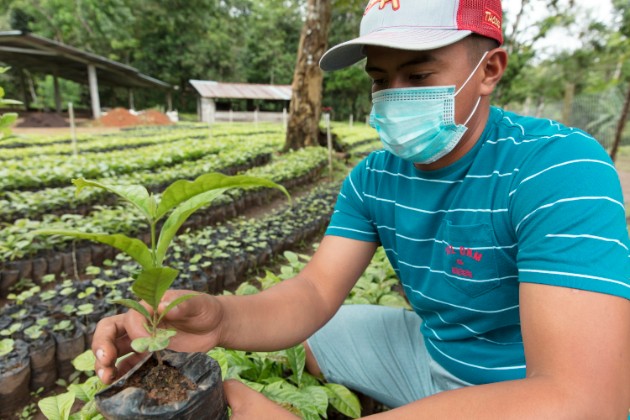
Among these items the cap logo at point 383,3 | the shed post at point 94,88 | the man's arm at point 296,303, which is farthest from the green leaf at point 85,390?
the shed post at point 94,88

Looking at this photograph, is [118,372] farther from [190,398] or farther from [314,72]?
[314,72]

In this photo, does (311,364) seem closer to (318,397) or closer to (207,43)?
(318,397)

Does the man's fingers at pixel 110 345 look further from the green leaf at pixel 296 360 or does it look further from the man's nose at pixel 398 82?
the man's nose at pixel 398 82

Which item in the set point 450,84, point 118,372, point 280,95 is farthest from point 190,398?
point 280,95

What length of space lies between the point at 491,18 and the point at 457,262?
75cm

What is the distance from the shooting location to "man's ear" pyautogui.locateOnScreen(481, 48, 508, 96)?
1.26 m

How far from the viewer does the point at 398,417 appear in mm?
889

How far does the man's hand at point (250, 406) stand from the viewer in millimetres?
918

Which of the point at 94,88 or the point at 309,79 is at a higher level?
the point at 309,79

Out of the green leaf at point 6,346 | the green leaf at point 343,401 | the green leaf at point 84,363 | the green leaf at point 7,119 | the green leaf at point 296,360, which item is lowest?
the green leaf at point 6,346

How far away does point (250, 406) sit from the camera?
36.6 inches

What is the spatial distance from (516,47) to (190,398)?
68.1ft

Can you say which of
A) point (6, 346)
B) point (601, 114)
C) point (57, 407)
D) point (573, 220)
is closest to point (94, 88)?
point (6, 346)

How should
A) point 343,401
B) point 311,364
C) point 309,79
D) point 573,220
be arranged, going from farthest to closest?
point 309,79 → point 311,364 → point 343,401 → point 573,220
